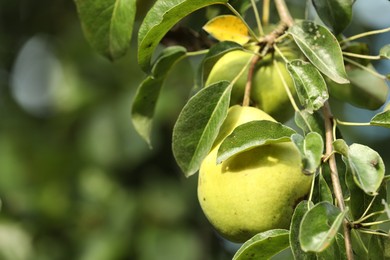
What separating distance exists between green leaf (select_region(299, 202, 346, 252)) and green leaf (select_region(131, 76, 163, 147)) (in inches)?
17.0

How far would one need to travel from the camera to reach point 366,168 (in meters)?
0.90

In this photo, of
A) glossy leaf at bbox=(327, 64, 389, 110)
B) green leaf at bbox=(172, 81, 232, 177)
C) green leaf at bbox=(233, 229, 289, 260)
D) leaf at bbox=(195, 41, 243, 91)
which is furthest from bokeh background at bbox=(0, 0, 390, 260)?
green leaf at bbox=(233, 229, 289, 260)

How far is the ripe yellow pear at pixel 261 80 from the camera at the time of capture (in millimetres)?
1172

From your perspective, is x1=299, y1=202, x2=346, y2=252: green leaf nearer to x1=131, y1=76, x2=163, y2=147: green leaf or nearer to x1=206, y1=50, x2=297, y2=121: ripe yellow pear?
x1=206, y1=50, x2=297, y2=121: ripe yellow pear

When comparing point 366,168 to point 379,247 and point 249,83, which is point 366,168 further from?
point 249,83

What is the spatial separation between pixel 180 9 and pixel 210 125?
153 mm

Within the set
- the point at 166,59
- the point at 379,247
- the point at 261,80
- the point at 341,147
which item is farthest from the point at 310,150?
the point at 166,59

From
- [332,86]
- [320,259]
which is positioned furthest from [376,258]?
[332,86]

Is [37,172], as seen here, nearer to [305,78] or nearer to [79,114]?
[79,114]

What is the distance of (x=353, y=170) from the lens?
2.97 ft

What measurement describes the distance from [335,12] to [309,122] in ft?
0.74

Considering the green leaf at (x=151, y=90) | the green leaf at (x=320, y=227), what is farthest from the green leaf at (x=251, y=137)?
the green leaf at (x=151, y=90)

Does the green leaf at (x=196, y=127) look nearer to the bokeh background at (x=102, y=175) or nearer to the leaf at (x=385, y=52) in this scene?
the leaf at (x=385, y=52)

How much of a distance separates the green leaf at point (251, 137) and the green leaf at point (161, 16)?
177 millimetres
